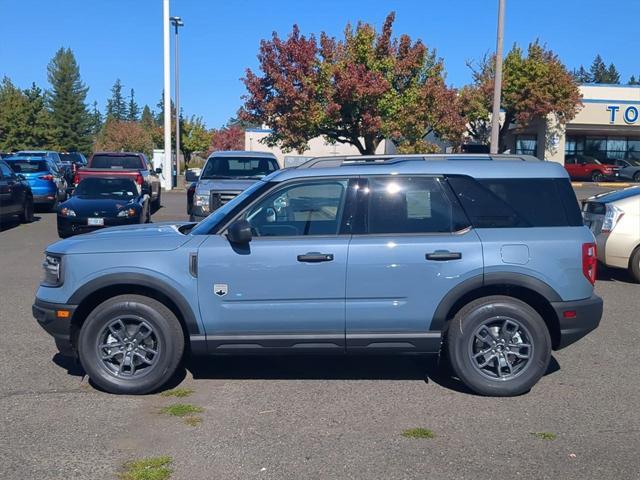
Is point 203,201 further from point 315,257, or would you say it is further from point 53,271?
point 315,257

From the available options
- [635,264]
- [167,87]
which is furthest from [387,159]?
[167,87]

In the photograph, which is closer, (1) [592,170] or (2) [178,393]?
(2) [178,393]

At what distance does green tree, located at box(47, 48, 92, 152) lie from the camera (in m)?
77.0

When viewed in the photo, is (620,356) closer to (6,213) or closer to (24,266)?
(24,266)

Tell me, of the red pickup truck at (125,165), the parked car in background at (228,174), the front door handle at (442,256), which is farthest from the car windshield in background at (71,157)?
the front door handle at (442,256)

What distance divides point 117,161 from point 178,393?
55.2 feet

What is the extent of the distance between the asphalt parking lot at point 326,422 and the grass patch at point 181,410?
8 centimetres

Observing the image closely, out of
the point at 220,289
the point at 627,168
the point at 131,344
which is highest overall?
the point at 627,168

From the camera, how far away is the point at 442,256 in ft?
→ 19.0

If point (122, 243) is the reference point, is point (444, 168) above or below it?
above

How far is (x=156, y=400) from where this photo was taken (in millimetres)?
5832

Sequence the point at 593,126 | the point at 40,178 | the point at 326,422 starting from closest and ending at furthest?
the point at 326,422 < the point at 40,178 < the point at 593,126

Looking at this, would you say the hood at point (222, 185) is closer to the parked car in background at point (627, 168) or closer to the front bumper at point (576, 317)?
the front bumper at point (576, 317)

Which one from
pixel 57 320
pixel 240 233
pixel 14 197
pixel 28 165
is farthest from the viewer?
pixel 28 165
